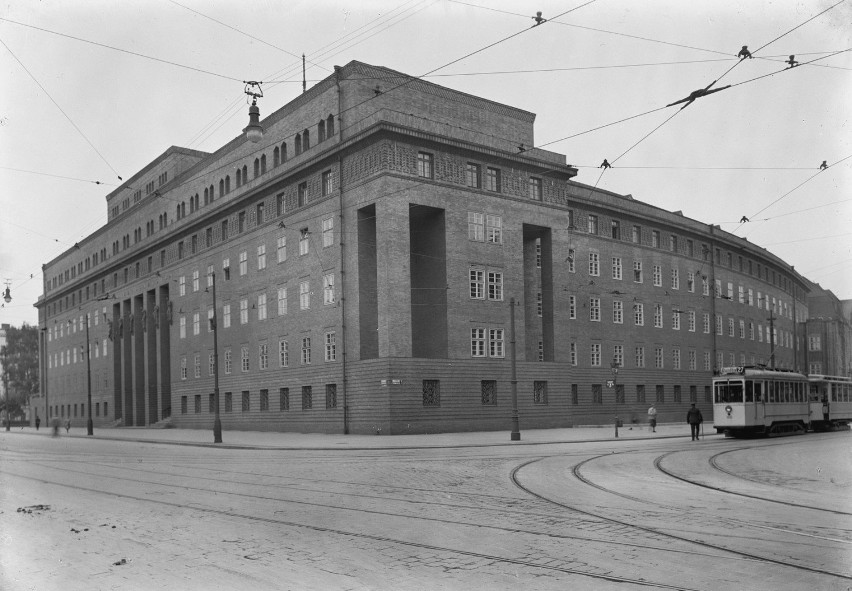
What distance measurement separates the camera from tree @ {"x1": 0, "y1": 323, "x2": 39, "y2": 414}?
367 ft

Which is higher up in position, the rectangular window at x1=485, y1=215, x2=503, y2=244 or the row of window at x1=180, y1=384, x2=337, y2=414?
the rectangular window at x1=485, y1=215, x2=503, y2=244

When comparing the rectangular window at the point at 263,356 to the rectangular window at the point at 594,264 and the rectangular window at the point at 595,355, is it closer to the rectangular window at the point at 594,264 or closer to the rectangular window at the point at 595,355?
the rectangular window at the point at 595,355

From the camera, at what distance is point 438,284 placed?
145ft

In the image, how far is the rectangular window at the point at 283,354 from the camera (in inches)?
1938

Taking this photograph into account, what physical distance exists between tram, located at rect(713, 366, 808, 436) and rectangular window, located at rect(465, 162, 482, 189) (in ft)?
58.7

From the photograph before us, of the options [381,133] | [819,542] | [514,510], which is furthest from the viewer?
[381,133]

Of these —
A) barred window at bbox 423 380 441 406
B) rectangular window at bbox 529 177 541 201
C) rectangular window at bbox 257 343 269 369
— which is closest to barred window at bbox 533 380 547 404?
barred window at bbox 423 380 441 406

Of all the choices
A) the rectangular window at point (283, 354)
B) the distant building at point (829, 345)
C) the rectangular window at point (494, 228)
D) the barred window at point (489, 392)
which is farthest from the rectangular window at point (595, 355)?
the distant building at point (829, 345)

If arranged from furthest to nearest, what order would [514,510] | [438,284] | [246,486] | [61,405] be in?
1. [61,405]
2. [438,284]
3. [246,486]
4. [514,510]

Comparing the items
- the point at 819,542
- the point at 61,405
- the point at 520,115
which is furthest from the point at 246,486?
the point at 61,405

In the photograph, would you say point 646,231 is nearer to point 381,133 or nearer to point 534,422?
point 534,422

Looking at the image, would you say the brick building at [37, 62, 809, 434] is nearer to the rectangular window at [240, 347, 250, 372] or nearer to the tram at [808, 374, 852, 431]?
the rectangular window at [240, 347, 250, 372]

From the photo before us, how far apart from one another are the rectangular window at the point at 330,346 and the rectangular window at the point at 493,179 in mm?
12531

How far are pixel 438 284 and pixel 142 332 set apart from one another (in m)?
38.6
